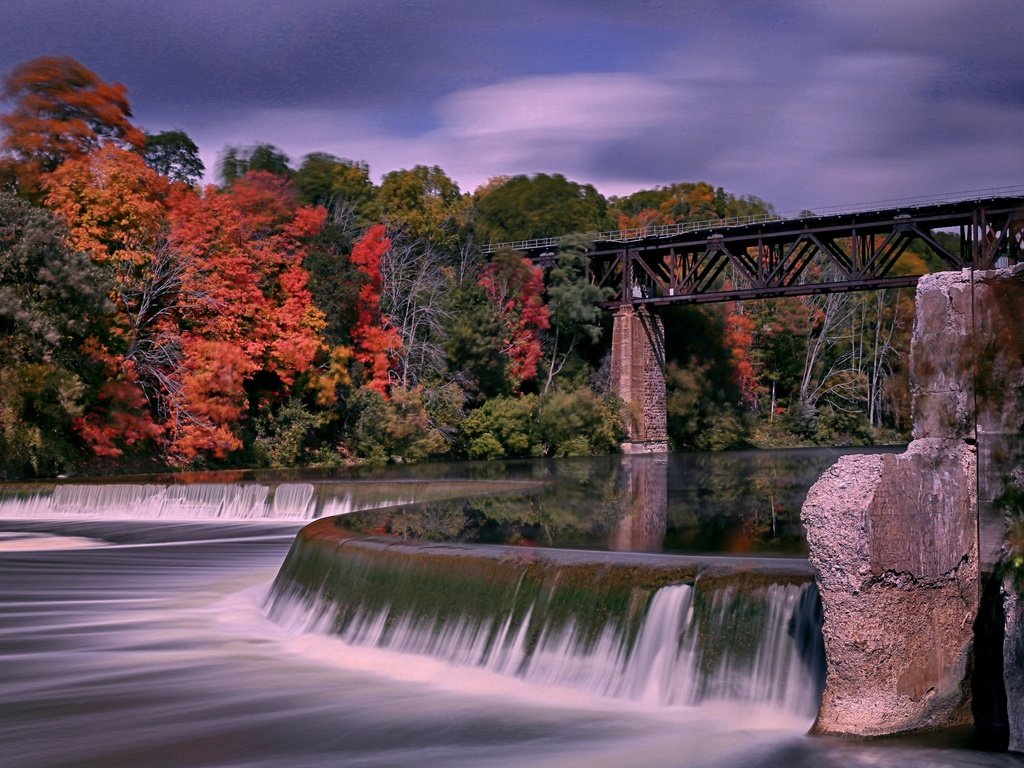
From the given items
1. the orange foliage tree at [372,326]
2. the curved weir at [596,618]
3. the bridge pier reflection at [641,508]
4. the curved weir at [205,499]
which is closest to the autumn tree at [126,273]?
the curved weir at [205,499]

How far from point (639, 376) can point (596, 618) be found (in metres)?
43.0

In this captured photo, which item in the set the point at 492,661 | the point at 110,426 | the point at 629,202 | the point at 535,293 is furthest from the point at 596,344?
the point at 492,661

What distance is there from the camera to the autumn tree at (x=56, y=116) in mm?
36750

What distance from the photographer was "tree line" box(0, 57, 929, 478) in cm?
3055

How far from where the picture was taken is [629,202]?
286ft

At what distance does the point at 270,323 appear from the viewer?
3734cm

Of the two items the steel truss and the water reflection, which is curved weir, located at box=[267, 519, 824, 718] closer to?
the water reflection

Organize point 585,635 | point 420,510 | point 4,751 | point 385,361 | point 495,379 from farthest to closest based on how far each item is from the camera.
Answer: point 495,379 → point 385,361 → point 420,510 → point 585,635 → point 4,751

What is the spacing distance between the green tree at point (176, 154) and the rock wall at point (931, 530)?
4974cm

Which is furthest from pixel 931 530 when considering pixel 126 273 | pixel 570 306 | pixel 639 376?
pixel 639 376

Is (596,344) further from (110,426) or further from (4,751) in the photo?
(4,751)

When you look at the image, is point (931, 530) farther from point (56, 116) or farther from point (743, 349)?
point (743, 349)

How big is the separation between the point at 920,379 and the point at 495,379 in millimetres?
37511

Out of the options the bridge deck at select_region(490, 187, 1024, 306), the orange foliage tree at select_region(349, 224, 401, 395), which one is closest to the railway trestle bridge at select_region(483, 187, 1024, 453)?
the bridge deck at select_region(490, 187, 1024, 306)
